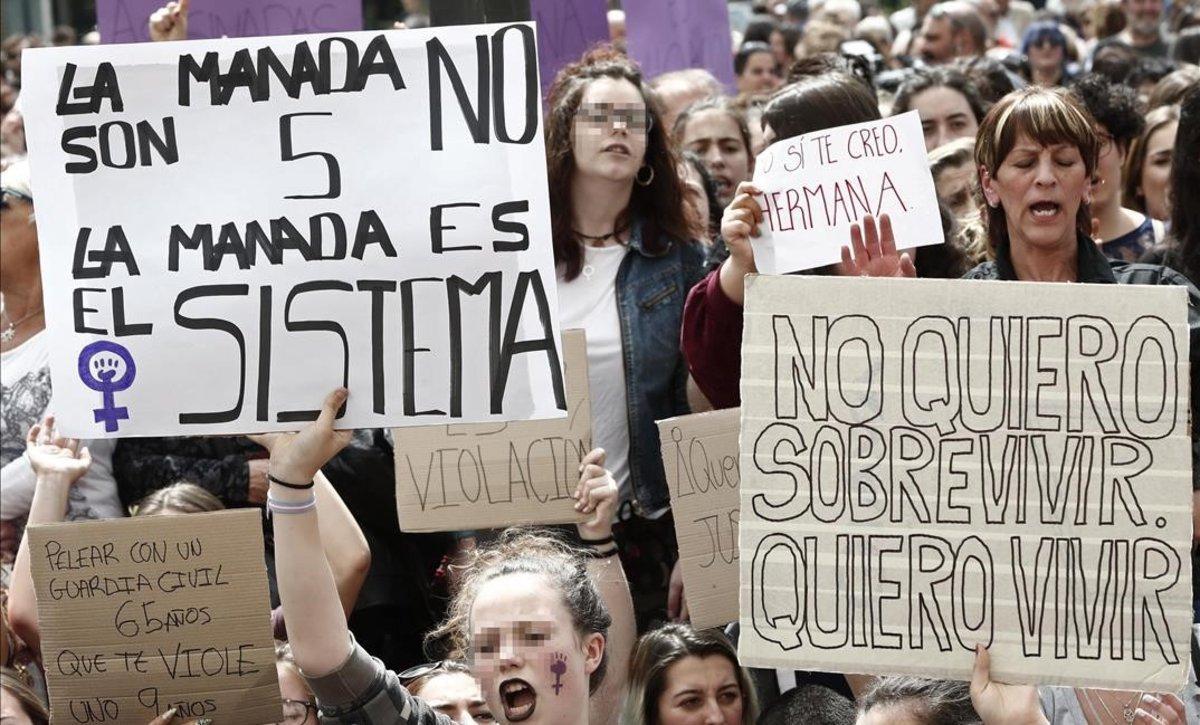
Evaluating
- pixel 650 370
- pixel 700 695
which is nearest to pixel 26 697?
pixel 700 695

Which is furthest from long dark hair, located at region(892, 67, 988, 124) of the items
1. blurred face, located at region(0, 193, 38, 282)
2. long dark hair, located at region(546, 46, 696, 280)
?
blurred face, located at region(0, 193, 38, 282)

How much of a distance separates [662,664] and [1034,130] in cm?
135

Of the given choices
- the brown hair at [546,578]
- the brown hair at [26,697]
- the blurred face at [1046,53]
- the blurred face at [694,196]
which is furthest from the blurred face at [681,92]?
the brown hair at [26,697]

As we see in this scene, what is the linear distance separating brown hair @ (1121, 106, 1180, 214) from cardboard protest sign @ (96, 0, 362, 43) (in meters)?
2.45

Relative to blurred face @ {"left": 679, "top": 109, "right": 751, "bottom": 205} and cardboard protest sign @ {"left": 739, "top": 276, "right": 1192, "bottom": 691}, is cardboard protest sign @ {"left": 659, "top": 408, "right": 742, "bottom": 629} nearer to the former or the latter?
cardboard protest sign @ {"left": 739, "top": 276, "right": 1192, "bottom": 691}

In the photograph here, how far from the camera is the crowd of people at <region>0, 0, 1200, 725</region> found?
3176 millimetres

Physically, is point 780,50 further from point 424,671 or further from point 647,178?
point 424,671

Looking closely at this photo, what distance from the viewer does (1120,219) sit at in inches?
200

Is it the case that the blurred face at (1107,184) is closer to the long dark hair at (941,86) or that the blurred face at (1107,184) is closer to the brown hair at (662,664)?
the long dark hair at (941,86)

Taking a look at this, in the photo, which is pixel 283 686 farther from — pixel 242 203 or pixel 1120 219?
pixel 1120 219

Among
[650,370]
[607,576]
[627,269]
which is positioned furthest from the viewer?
[627,269]

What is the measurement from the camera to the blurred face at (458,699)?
3.59 m

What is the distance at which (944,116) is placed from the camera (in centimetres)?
595

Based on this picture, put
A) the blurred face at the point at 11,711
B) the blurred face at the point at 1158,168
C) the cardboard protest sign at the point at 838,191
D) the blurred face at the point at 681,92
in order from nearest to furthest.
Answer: the blurred face at the point at 11,711 < the cardboard protest sign at the point at 838,191 < the blurred face at the point at 1158,168 < the blurred face at the point at 681,92
